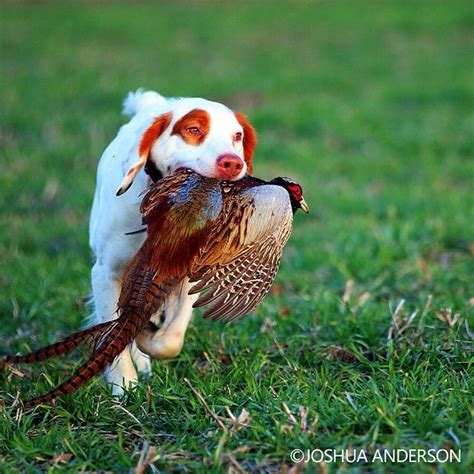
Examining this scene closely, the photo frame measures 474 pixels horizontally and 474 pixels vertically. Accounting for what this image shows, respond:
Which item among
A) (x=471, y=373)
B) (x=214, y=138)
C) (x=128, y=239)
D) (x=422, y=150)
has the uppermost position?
(x=214, y=138)

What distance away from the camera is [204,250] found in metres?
3.52

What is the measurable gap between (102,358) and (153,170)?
88 centimetres

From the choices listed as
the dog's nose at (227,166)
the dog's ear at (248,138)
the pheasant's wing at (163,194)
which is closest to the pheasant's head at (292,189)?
the dog's nose at (227,166)

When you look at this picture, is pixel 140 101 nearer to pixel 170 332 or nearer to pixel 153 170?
pixel 153 170

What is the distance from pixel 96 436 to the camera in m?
3.33

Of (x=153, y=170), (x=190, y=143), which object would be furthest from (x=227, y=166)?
(x=153, y=170)

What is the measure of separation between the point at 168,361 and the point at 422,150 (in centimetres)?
544

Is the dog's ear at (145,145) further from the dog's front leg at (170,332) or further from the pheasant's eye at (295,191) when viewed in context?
the pheasant's eye at (295,191)

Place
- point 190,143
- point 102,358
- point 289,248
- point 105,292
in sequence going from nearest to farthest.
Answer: point 102,358 → point 190,143 → point 105,292 → point 289,248

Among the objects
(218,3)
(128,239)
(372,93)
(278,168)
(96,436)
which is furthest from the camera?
(218,3)

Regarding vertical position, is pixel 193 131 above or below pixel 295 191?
above

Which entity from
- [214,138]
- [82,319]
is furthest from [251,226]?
[82,319]

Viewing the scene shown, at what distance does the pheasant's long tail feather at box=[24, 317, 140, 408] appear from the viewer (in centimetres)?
343

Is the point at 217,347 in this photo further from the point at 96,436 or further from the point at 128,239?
the point at 96,436
